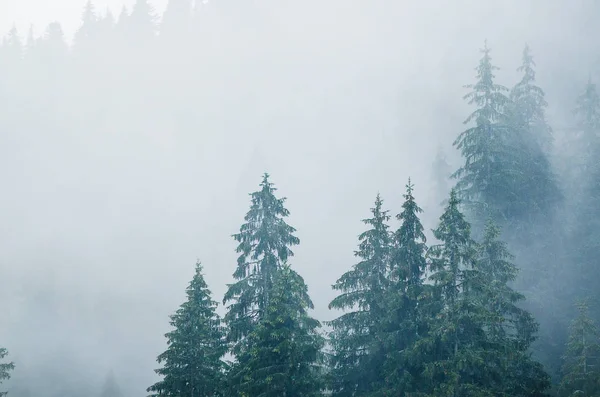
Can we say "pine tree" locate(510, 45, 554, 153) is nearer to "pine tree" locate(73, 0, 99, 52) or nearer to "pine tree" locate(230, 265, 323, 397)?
"pine tree" locate(230, 265, 323, 397)

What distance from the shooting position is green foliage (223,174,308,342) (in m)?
20.0

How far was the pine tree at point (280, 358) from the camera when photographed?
52.9ft

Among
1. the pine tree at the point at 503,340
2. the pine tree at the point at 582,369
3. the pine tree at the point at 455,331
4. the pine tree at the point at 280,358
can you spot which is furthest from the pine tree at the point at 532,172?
the pine tree at the point at 280,358

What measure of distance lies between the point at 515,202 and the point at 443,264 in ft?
38.9

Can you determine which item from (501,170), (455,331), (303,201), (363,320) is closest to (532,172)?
(501,170)

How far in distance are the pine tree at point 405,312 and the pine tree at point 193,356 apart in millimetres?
6913

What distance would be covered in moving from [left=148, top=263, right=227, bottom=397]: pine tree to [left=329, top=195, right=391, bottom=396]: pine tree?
→ 16.4 feet

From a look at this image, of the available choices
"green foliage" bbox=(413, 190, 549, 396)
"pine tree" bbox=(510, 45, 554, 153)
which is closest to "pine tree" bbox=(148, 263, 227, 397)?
"green foliage" bbox=(413, 190, 549, 396)

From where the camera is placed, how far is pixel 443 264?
55.4 feet

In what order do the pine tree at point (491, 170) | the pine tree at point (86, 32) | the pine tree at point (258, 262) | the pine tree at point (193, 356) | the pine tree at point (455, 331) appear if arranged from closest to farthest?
the pine tree at point (455, 331) → the pine tree at point (193, 356) → the pine tree at point (258, 262) → the pine tree at point (491, 170) → the pine tree at point (86, 32)

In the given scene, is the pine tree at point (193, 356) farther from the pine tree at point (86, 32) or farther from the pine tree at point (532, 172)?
the pine tree at point (86, 32)

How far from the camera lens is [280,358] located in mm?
16594

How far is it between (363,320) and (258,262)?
5.41 metres

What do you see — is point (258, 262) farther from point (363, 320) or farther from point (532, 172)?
point (532, 172)
